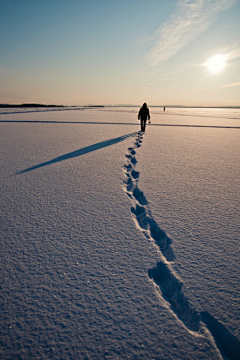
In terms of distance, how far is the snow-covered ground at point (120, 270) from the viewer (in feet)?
3.01

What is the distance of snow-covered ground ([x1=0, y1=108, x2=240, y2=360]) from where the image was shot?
3.01 feet

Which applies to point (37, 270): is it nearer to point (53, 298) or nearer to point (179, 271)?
point (53, 298)

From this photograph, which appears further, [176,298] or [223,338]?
[176,298]

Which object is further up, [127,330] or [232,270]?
[232,270]

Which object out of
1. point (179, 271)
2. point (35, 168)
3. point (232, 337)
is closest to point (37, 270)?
point (179, 271)

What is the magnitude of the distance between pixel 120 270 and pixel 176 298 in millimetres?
387

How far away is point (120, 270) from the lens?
1280 mm

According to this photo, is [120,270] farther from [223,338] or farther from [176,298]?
[223,338]

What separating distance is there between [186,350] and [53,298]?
76 cm

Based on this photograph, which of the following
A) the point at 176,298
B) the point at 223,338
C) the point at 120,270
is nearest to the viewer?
the point at 223,338

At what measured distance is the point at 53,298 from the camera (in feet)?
3.59

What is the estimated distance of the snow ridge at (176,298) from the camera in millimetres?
928

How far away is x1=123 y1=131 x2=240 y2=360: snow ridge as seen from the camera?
3.05ft

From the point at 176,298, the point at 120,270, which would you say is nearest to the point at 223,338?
the point at 176,298
